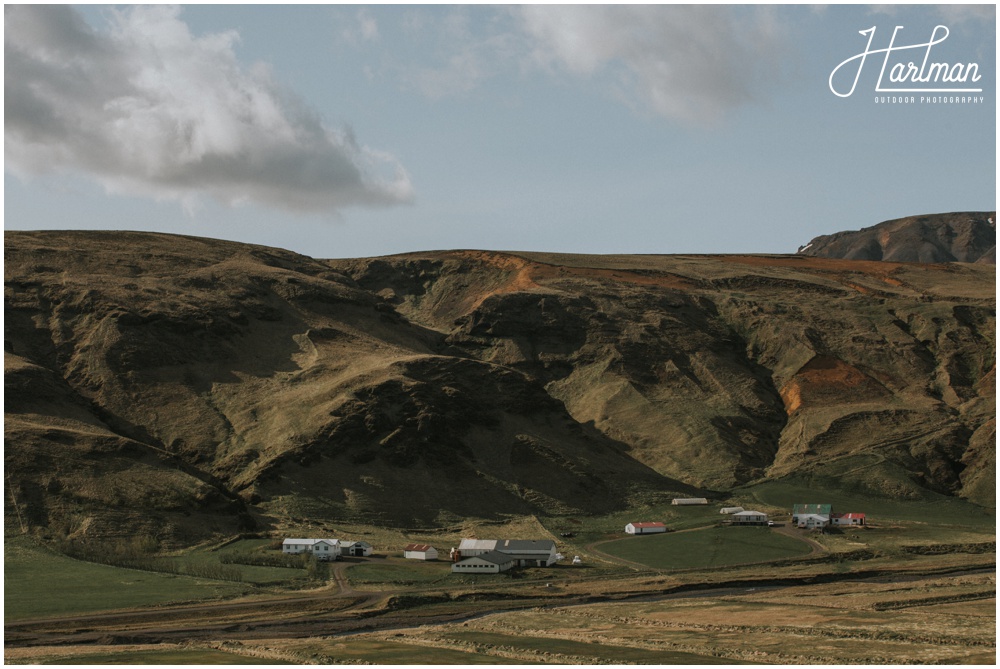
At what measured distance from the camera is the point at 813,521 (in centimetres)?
11569

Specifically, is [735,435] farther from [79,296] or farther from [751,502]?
[79,296]

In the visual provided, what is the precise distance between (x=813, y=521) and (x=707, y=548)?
15938 millimetres

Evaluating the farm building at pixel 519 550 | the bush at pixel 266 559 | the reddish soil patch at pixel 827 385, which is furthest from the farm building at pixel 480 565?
the reddish soil patch at pixel 827 385

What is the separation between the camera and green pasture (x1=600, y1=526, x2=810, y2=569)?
102 metres

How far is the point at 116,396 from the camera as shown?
13225cm

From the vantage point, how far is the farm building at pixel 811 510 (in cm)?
11694

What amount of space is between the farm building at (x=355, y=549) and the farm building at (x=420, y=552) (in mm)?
3813

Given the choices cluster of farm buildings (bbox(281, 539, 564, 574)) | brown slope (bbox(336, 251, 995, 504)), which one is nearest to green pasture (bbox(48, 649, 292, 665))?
cluster of farm buildings (bbox(281, 539, 564, 574))

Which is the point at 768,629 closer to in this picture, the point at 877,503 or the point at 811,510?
the point at 811,510

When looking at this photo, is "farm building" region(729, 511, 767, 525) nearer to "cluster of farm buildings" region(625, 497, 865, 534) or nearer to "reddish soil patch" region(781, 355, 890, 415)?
"cluster of farm buildings" region(625, 497, 865, 534)

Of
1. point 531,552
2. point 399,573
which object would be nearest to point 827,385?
point 531,552

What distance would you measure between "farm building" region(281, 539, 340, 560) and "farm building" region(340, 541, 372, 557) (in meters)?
0.85

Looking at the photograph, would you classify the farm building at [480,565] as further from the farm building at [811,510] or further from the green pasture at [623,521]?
the farm building at [811,510]

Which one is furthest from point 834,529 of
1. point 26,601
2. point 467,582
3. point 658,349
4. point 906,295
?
point 906,295
